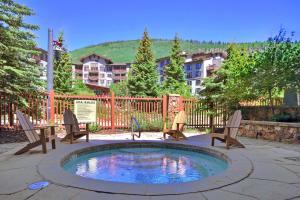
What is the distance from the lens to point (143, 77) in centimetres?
3153

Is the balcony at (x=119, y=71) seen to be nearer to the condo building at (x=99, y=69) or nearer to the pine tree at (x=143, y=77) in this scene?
the condo building at (x=99, y=69)

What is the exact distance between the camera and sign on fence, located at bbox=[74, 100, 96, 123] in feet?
35.0

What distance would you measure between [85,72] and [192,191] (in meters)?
88.1

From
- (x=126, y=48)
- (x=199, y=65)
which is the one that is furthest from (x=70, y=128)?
(x=126, y=48)

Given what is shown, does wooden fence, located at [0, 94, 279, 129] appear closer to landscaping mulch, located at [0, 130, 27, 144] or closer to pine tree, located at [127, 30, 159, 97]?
landscaping mulch, located at [0, 130, 27, 144]

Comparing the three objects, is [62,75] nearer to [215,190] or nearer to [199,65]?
[215,190]

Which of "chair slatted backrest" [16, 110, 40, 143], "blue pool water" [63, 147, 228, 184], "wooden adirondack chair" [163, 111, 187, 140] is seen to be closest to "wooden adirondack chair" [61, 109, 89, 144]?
"blue pool water" [63, 147, 228, 184]

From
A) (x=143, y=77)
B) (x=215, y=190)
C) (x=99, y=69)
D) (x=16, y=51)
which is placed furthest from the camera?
(x=99, y=69)

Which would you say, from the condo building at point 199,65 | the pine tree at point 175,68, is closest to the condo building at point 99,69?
the condo building at point 199,65

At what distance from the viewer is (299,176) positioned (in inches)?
181

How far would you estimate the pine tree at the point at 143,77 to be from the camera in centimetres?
3117

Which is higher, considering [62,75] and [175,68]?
[175,68]

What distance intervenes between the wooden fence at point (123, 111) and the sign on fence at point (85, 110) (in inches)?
53.5

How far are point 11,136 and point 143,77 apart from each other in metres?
22.6
